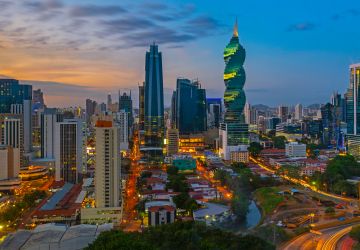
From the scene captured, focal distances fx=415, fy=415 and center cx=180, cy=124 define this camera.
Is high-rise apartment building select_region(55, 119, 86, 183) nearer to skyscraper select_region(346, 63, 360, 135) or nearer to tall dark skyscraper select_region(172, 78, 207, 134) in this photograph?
skyscraper select_region(346, 63, 360, 135)

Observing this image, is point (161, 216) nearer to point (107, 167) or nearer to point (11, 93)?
point (107, 167)

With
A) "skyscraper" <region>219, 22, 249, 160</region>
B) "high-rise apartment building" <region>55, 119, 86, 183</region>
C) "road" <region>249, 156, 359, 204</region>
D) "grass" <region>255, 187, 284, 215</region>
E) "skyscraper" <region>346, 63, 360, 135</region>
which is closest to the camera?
"grass" <region>255, 187, 284, 215</region>

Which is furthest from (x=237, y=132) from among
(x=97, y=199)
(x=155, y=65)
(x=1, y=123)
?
(x=97, y=199)

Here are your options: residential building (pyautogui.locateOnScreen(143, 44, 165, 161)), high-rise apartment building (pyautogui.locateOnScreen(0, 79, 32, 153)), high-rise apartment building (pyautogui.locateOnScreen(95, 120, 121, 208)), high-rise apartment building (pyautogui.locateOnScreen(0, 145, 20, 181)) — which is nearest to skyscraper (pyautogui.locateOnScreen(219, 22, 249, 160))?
residential building (pyautogui.locateOnScreen(143, 44, 165, 161))

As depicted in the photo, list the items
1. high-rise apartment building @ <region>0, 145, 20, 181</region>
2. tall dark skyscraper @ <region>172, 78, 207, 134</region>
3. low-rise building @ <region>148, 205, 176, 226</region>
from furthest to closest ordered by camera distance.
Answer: tall dark skyscraper @ <region>172, 78, 207, 134</region> < high-rise apartment building @ <region>0, 145, 20, 181</region> < low-rise building @ <region>148, 205, 176, 226</region>

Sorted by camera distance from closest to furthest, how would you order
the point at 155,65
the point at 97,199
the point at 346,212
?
the point at 97,199 < the point at 346,212 < the point at 155,65

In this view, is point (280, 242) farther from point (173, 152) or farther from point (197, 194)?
point (173, 152)
